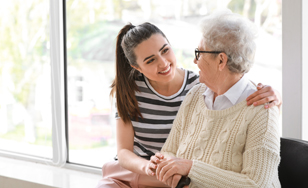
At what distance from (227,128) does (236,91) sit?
0.16m

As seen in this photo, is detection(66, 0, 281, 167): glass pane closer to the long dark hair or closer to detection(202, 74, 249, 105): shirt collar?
the long dark hair

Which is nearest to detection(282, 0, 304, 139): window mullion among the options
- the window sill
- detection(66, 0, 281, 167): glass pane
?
detection(66, 0, 281, 167): glass pane

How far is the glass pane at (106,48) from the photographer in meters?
2.12

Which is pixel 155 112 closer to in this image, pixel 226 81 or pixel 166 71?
pixel 166 71

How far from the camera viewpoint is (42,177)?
2752 millimetres

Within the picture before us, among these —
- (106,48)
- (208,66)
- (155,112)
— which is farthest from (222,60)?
(106,48)

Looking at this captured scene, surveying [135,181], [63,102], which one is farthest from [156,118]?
[63,102]

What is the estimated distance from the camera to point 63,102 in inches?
114

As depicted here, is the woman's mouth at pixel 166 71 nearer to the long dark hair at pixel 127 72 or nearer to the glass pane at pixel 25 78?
the long dark hair at pixel 127 72

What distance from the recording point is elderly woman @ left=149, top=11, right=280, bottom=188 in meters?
1.41

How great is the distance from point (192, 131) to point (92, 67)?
136 cm

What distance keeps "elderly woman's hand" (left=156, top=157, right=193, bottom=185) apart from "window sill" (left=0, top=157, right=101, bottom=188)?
3.91 feet

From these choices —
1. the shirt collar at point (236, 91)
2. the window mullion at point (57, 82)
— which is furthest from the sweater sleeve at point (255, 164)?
the window mullion at point (57, 82)

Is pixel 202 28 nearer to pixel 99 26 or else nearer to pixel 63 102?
pixel 99 26
